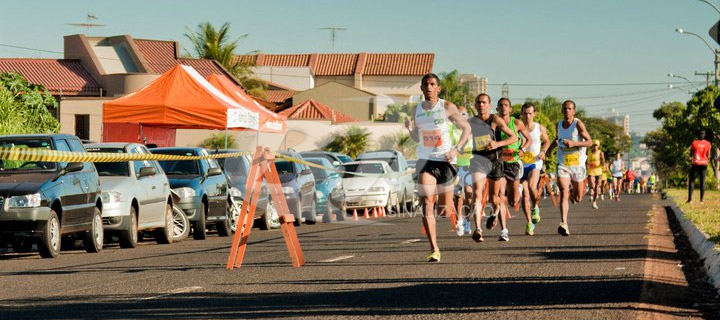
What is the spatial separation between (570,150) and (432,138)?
20.8ft

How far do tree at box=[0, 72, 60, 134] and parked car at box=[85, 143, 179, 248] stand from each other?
7.73 meters

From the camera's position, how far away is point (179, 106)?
27172mm

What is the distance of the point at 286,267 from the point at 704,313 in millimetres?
4920

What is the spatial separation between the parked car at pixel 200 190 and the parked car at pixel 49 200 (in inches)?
141

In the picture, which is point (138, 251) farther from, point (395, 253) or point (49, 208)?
point (395, 253)

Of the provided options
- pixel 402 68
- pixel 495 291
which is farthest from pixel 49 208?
pixel 402 68

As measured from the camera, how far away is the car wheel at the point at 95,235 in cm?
1733

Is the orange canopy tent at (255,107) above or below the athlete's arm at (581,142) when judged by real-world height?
above

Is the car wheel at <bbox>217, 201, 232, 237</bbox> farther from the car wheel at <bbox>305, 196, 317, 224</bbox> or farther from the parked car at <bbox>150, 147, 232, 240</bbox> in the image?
the car wheel at <bbox>305, 196, 317, 224</bbox>

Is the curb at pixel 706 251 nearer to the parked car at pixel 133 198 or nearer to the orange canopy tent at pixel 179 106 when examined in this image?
the parked car at pixel 133 198

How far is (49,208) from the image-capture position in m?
15.9

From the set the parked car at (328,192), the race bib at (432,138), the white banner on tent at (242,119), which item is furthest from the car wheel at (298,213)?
the race bib at (432,138)

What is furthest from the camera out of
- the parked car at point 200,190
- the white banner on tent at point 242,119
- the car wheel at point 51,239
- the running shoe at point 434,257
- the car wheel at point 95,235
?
the white banner on tent at point 242,119

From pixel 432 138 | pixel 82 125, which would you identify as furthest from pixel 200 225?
pixel 82 125
